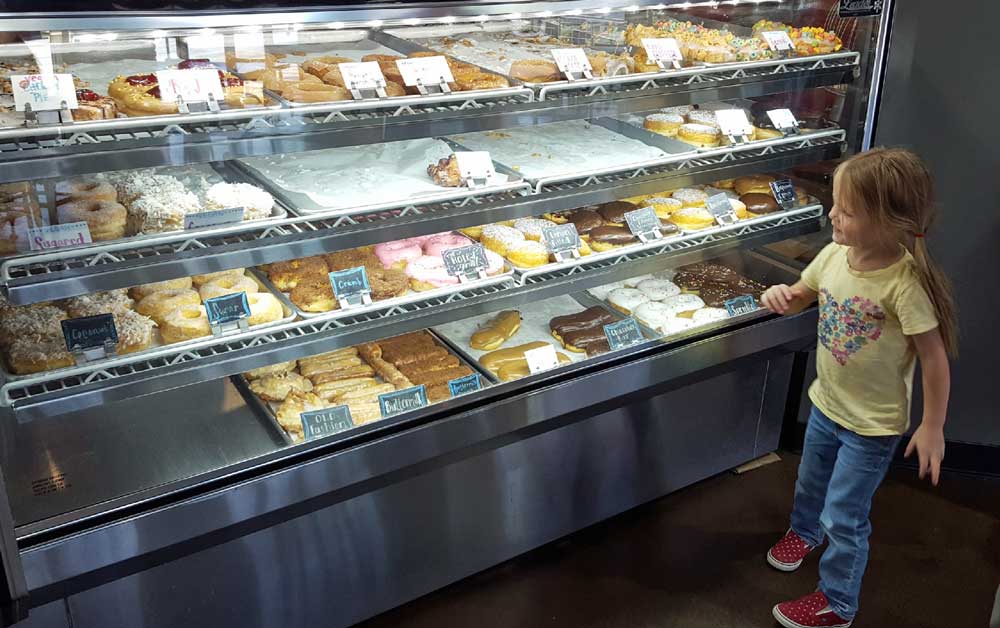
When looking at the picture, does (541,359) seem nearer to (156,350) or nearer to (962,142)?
(156,350)

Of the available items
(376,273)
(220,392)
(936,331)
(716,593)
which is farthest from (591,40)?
(716,593)

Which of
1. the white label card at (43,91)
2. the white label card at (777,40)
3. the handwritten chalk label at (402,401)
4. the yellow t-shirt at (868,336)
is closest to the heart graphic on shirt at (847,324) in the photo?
the yellow t-shirt at (868,336)

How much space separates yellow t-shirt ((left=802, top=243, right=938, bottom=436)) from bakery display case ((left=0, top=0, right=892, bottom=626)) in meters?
0.57

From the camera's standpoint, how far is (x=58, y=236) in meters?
2.11

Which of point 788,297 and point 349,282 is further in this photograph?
point 788,297

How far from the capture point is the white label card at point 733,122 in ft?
11.3

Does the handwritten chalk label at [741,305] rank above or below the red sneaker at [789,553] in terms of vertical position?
above

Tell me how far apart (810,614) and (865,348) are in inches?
39.1

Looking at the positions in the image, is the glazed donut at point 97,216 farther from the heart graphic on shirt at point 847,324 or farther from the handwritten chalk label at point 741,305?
the handwritten chalk label at point 741,305

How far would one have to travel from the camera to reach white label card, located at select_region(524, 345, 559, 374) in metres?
3.04

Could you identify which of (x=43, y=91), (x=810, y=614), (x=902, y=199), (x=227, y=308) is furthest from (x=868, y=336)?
(x=43, y=91)

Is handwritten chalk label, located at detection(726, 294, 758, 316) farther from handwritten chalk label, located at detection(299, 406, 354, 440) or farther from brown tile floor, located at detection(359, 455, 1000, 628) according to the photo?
handwritten chalk label, located at detection(299, 406, 354, 440)

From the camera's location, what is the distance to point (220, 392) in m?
2.88

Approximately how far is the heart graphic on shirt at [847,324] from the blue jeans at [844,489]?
30cm
